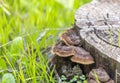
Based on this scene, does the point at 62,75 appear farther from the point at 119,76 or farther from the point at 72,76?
the point at 119,76

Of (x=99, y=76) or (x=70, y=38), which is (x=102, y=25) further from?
(x=99, y=76)

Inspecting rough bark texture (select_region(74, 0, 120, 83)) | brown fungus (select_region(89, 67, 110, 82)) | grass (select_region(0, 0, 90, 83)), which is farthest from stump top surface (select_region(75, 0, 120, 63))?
grass (select_region(0, 0, 90, 83))

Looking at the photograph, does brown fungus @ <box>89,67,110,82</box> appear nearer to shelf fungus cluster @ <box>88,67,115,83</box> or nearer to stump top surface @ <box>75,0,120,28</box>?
shelf fungus cluster @ <box>88,67,115,83</box>

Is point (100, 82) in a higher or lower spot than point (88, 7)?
lower

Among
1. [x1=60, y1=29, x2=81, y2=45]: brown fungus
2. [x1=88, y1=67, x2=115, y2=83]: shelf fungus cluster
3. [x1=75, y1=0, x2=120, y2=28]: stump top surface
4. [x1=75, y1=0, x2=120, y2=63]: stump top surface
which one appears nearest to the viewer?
[x1=88, y1=67, x2=115, y2=83]: shelf fungus cluster

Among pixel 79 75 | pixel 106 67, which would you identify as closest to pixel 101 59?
pixel 106 67

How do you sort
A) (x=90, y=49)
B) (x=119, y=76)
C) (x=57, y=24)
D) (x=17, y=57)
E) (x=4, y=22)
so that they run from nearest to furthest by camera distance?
(x=119, y=76)
(x=90, y=49)
(x=17, y=57)
(x=4, y=22)
(x=57, y=24)
